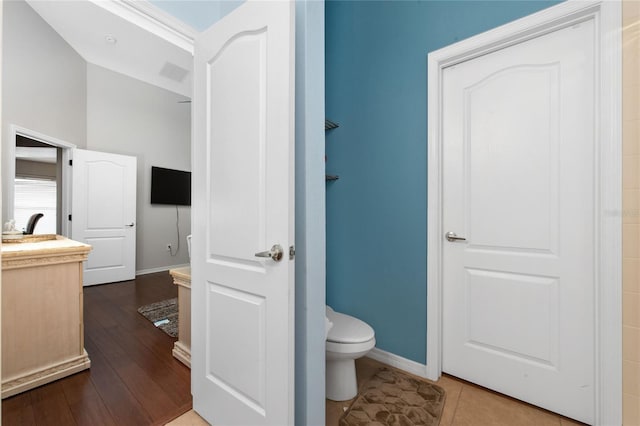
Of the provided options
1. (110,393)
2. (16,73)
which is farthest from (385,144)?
(16,73)

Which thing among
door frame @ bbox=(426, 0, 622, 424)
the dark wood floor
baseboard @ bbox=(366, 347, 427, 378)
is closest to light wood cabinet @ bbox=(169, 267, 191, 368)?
the dark wood floor

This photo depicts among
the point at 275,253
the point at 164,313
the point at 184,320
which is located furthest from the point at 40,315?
the point at 275,253

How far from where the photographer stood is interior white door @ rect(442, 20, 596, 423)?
1.47 meters

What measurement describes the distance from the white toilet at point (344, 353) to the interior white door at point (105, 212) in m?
3.85

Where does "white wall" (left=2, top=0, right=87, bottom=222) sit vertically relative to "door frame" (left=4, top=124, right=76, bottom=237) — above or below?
above

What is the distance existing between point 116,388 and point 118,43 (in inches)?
150

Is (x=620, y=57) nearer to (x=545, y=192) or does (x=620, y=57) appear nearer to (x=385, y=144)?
(x=545, y=192)

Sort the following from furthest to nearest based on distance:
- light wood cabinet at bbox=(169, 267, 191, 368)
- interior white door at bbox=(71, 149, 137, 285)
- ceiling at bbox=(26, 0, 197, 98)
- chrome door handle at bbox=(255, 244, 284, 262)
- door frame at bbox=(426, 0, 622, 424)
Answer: interior white door at bbox=(71, 149, 137, 285), ceiling at bbox=(26, 0, 197, 98), light wood cabinet at bbox=(169, 267, 191, 368), door frame at bbox=(426, 0, 622, 424), chrome door handle at bbox=(255, 244, 284, 262)

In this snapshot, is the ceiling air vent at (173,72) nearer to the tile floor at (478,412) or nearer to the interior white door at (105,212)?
the interior white door at (105,212)

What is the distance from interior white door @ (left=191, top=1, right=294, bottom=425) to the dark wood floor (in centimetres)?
31

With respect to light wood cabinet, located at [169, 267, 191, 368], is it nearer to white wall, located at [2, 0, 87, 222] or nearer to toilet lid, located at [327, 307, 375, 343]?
toilet lid, located at [327, 307, 375, 343]

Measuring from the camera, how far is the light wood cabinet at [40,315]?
5.60ft

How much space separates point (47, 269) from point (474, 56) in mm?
2909

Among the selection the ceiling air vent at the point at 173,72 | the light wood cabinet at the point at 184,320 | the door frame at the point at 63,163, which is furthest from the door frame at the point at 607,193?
the ceiling air vent at the point at 173,72
